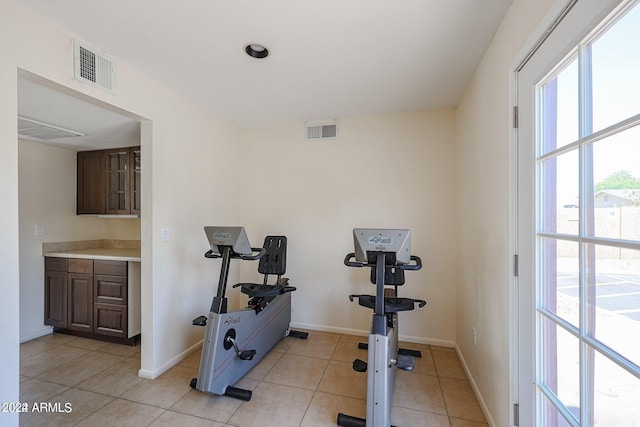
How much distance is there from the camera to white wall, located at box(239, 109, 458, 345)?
110 inches

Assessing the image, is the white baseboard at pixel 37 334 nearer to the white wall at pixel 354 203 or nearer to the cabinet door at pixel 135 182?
the cabinet door at pixel 135 182

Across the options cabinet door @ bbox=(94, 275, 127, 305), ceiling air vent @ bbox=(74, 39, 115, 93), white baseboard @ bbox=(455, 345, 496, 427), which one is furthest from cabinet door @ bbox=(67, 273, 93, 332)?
white baseboard @ bbox=(455, 345, 496, 427)

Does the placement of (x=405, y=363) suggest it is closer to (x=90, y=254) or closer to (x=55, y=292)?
(x=90, y=254)

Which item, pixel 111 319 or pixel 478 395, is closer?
pixel 478 395

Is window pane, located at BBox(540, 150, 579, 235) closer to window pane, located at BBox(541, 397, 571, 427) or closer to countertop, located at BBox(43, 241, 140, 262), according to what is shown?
window pane, located at BBox(541, 397, 571, 427)

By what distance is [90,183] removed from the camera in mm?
3420

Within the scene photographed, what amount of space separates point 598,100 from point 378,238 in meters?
1.12

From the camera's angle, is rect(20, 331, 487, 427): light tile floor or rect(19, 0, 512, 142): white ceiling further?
rect(20, 331, 487, 427): light tile floor

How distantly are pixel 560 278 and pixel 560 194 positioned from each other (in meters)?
0.34

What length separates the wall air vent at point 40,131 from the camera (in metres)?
2.49

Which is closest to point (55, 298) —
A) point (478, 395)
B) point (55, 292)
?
point (55, 292)

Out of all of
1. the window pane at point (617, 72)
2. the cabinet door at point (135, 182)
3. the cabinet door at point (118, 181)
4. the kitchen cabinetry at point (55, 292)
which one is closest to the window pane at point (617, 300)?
the window pane at point (617, 72)

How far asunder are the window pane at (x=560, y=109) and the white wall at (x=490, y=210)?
0.26 m

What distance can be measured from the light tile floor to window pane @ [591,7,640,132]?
192cm
